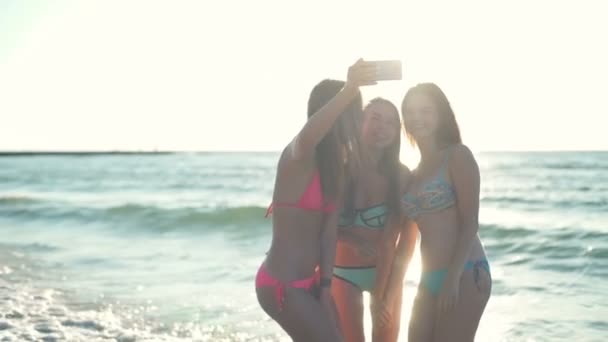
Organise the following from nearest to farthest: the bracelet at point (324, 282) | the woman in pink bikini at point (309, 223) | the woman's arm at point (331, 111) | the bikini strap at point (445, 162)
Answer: the woman's arm at point (331, 111)
the woman in pink bikini at point (309, 223)
the bracelet at point (324, 282)
the bikini strap at point (445, 162)

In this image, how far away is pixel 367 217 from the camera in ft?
14.7

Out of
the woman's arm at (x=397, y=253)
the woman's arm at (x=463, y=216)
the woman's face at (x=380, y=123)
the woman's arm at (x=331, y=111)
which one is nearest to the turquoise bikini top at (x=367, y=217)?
the woman's arm at (x=397, y=253)

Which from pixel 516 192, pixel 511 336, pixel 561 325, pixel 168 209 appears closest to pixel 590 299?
pixel 561 325

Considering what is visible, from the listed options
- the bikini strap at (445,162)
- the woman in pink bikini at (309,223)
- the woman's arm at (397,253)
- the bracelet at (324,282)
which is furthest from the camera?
the woman's arm at (397,253)

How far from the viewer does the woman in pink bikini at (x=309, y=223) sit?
3.77m

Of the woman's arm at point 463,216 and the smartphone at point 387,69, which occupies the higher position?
the smartphone at point 387,69

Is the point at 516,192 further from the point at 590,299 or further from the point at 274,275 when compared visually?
the point at 274,275

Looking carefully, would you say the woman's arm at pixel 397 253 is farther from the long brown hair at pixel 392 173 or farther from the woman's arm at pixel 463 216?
the woman's arm at pixel 463 216

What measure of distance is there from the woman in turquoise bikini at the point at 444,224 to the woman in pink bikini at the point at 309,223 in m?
0.57

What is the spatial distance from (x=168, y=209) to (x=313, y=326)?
891 inches

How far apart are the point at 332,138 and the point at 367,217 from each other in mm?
866

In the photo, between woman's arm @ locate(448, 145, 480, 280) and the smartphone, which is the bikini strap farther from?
the smartphone

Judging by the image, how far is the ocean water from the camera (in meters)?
8.54

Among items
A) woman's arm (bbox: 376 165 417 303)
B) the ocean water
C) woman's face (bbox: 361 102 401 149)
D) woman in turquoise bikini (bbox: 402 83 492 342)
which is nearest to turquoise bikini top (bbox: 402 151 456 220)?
woman in turquoise bikini (bbox: 402 83 492 342)
